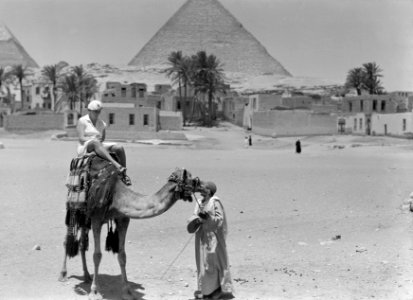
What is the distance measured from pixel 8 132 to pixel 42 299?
38146mm

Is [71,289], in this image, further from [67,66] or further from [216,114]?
[67,66]

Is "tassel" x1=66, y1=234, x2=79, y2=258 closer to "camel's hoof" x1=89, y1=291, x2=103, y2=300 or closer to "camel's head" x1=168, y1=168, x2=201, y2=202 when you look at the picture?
"camel's hoof" x1=89, y1=291, x2=103, y2=300

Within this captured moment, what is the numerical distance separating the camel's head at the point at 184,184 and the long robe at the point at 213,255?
0.23 metres

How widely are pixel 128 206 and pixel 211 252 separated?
95 centimetres

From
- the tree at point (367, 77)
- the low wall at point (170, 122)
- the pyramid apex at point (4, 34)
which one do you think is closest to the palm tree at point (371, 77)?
the tree at point (367, 77)

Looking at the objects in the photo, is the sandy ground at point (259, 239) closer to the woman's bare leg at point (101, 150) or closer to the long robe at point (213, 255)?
the long robe at point (213, 255)

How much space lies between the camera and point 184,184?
6.12 meters

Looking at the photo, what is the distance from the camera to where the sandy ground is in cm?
675

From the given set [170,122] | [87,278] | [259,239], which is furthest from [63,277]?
[170,122]

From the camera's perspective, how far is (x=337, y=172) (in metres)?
18.2

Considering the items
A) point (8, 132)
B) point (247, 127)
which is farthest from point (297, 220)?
point (247, 127)

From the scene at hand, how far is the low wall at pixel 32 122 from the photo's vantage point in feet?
142

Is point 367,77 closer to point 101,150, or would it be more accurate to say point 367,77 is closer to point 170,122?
point 170,122

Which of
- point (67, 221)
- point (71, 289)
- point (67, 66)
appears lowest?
point (71, 289)
